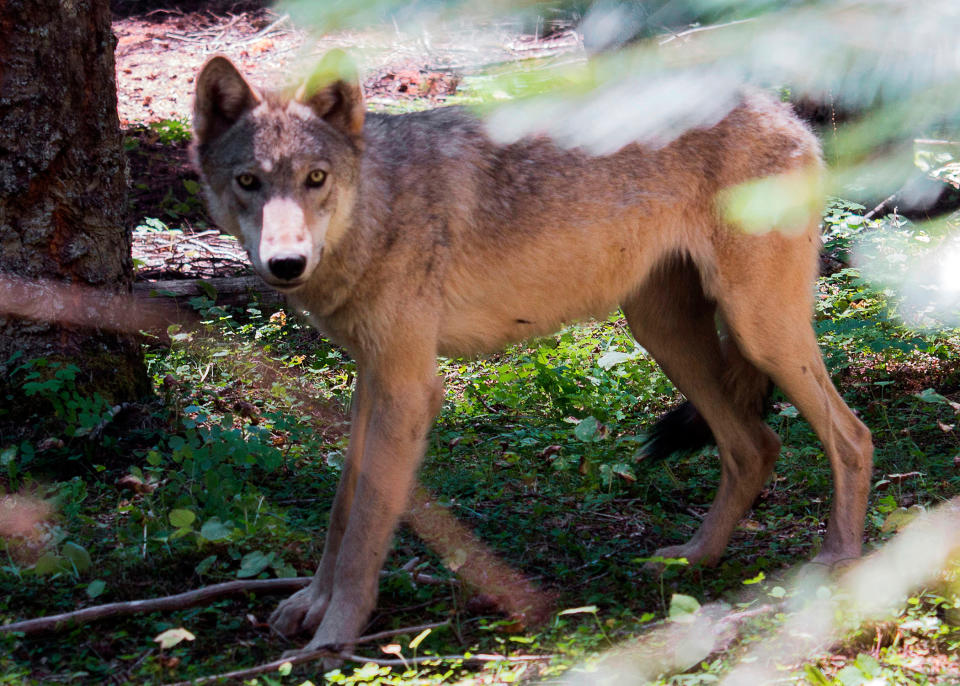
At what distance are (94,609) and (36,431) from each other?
6.23 ft

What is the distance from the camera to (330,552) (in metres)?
3.77

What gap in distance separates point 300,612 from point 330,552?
0.28m

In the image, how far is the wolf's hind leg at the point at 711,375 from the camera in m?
4.26

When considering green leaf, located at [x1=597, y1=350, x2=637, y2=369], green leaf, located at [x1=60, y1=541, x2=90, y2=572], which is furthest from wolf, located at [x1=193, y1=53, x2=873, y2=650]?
green leaf, located at [x1=597, y1=350, x2=637, y2=369]

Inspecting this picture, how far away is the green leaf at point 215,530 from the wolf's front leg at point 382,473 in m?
0.55

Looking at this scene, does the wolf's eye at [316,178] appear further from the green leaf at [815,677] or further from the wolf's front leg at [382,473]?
the green leaf at [815,677]

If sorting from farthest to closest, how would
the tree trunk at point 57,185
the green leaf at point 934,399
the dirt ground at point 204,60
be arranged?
1. the green leaf at point 934,399
2. the tree trunk at point 57,185
3. the dirt ground at point 204,60

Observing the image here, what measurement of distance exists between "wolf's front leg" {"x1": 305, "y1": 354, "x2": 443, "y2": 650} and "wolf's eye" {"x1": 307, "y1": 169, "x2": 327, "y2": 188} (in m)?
0.72

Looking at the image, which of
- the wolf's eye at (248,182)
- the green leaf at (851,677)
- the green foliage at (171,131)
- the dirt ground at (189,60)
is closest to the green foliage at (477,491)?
the green leaf at (851,677)

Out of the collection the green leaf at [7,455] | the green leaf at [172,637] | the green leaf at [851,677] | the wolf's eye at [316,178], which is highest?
the wolf's eye at [316,178]

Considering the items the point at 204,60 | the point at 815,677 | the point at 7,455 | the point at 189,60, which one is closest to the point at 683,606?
the point at 815,677

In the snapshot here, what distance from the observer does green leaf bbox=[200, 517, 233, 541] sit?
3.78m

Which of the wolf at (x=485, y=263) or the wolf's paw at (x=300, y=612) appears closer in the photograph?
the wolf at (x=485, y=263)

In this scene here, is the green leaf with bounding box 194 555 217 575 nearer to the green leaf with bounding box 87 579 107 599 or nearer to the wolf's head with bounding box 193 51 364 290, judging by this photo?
the green leaf with bounding box 87 579 107 599
